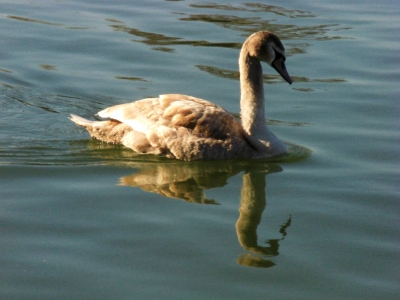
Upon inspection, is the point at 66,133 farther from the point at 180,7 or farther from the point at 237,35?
the point at 180,7

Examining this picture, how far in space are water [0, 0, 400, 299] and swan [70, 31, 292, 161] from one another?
0.19 meters

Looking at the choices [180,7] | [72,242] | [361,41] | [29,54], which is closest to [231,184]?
[72,242]

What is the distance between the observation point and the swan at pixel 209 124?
9656 mm

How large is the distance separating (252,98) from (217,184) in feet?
4.90

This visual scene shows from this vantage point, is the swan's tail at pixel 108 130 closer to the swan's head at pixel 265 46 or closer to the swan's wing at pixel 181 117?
the swan's wing at pixel 181 117

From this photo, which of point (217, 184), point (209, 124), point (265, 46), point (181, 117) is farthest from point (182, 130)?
point (265, 46)

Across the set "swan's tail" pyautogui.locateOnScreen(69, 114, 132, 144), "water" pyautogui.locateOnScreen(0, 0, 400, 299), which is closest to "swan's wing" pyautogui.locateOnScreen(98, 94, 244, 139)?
"swan's tail" pyautogui.locateOnScreen(69, 114, 132, 144)

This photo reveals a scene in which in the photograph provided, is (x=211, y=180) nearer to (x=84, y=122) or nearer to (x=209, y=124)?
(x=209, y=124)

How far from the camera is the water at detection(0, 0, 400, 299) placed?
21.9ft

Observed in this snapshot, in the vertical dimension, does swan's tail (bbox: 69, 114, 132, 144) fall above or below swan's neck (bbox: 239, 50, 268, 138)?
below

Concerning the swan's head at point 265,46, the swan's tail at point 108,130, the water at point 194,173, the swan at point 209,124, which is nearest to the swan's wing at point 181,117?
the swan at point 209,124

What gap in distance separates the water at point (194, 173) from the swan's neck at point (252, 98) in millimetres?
481

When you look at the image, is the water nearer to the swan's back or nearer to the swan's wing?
the swan's back

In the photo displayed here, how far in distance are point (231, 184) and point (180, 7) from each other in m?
8.98
